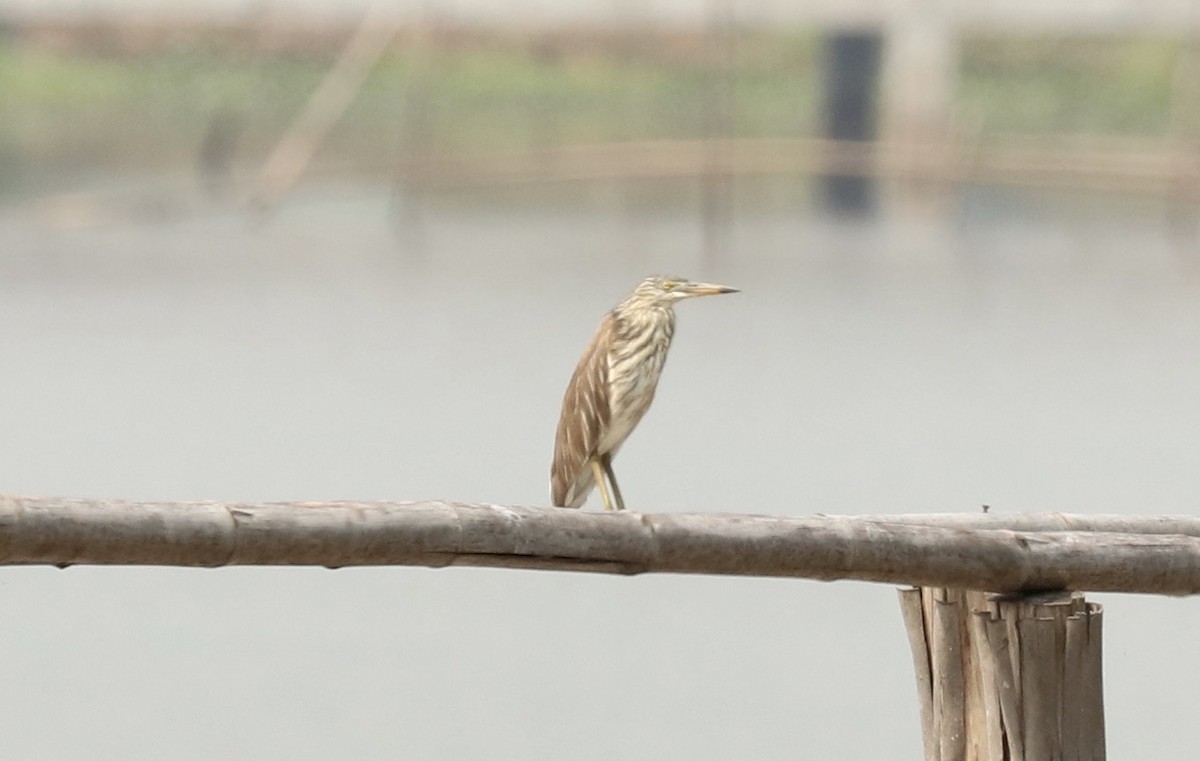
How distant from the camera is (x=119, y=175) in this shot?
28.0 m

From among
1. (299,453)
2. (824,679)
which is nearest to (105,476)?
(299,453)

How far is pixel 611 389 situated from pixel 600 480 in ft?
0.72

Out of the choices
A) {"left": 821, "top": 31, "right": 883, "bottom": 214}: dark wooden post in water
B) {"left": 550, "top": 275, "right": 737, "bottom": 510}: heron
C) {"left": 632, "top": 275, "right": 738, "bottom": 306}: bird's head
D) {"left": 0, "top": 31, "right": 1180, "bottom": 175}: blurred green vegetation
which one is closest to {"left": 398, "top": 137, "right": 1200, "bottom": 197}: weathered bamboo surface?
{"left": 821, "top": 31, "right": 883, "bottom": 214}: dark wooden post in water

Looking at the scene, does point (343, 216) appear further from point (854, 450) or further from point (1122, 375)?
point (854, 450)

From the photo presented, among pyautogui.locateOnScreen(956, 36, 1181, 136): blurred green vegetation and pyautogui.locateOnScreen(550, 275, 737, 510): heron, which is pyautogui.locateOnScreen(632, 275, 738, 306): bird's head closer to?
pyautogui.locateOnScreen(550, 275, 737, 510): heron

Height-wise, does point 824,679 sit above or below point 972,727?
below

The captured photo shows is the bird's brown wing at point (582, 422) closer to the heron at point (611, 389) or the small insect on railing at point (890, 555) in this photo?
the heron at point (611, 389)

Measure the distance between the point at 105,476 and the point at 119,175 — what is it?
17.0m

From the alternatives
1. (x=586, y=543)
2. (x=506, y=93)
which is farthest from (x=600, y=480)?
(x=506, y=93)

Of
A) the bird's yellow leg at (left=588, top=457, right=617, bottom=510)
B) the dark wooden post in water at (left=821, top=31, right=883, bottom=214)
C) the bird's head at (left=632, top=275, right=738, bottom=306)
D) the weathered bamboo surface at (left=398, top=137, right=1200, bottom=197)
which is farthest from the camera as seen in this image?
the dark wooden post in water at (left=821, top=31, right=883, bottom=214)

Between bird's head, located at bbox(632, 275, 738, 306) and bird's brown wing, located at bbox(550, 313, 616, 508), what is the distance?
0.10 metres

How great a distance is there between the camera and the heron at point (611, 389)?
546 cm

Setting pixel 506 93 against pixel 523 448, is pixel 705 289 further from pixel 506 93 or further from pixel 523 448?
pixel 506 93

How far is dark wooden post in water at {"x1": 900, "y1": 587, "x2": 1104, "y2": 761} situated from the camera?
3570mm
